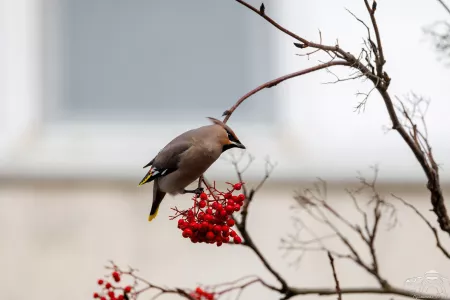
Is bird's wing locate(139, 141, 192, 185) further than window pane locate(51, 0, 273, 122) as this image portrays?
No

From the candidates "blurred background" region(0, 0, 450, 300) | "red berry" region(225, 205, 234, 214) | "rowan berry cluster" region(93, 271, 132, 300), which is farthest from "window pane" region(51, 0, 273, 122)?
"red berry" region(225, 205, 234, 214)

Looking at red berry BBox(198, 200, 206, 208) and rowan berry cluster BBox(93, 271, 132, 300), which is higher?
red berry BBox(198, 200, 206, 208)

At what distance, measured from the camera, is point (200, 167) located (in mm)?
652

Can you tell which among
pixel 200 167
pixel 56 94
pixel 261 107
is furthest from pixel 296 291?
pixel 56 94

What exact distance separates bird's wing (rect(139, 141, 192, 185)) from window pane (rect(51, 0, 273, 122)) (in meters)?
1.37

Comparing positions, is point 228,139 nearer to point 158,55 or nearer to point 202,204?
point 202,204

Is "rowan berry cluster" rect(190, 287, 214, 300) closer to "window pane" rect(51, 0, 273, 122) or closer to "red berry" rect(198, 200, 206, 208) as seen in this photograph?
"red berry" rect(198, 200, 206, 208)

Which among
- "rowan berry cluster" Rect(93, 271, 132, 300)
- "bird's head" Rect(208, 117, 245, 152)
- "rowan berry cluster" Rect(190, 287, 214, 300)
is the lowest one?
"rowan berry cluster" Rect(93, 271, 132, 300)

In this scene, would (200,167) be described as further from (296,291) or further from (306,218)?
(306,218)

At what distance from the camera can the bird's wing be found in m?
0.68

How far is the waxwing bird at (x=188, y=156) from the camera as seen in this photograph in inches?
25.1

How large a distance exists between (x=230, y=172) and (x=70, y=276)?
47cm

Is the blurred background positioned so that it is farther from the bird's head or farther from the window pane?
the bird's head

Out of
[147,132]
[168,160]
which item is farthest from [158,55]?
[168,160]
